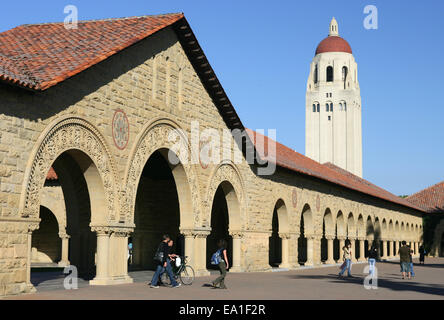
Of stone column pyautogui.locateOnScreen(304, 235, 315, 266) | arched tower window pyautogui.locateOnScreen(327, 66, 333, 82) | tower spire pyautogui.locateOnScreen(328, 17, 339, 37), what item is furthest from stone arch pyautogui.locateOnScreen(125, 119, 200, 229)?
tower spire pyautogui.locateOnScreen(328, 17, 339, 37)

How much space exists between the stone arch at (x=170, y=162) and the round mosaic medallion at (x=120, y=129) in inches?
18.9

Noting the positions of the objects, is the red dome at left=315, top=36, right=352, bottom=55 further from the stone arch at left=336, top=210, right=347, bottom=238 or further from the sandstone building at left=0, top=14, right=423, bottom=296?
the sandstone building at left=0, top=14, right=423, bottom=296

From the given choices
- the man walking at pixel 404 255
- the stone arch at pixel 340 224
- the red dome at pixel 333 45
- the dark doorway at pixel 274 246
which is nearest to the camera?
the man walking at pixel 404 255

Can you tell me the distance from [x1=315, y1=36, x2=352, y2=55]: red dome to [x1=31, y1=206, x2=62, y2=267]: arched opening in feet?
274

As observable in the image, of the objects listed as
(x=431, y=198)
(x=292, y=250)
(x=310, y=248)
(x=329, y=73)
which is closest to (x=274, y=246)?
(x=310, y=248)

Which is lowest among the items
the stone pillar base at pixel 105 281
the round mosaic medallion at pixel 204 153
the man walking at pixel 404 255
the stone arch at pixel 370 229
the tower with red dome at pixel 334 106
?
the stone pillar base at pixel 105 281

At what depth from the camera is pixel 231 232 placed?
1035 inches

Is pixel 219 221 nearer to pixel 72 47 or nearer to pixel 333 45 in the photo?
pixel 72 47

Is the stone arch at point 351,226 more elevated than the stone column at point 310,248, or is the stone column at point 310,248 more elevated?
the stone arch at point 351,226

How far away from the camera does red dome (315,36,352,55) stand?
111 m

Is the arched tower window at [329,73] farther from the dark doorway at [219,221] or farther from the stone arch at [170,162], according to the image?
the stone arch at [170,162]

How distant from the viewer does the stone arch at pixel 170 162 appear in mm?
18250

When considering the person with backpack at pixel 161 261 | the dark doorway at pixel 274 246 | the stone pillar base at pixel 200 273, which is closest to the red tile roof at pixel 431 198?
the dark doorway at pixel 274 246
